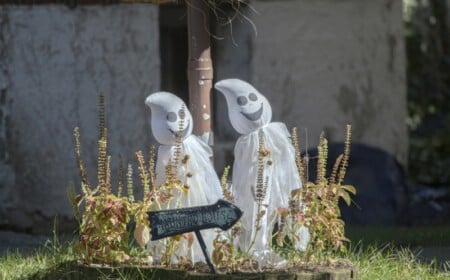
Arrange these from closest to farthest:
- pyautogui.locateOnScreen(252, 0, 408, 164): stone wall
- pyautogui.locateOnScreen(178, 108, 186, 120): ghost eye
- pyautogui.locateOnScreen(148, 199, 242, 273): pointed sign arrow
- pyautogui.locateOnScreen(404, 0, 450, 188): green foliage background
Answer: pyautogui.locateOnScreen(148, 199, 242, 273): pointed sign arrow
pyautogui.locateOnScreen(178, 108, 186, 120): ghost eye
pyautogui.locateOnScreen(252, 0, 408, 164): stone wall
pyautogui.locateOnScreen(404, 0, 450, 188): green foliage background

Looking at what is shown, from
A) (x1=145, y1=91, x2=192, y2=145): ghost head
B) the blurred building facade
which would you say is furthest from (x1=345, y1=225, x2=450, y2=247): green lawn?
(x1=145, y1=91, x2=192, y2=145): ghost head

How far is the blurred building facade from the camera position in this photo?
30.0 feet

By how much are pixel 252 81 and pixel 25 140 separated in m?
1.94

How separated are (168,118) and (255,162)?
19.4 inches

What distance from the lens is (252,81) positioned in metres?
9.82

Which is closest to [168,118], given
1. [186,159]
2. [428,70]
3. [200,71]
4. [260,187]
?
[186,159]

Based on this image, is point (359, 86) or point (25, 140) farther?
point (359, 86)

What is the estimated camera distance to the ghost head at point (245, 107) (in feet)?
19.9

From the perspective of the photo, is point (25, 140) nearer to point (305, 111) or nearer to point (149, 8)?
point (149, 8)

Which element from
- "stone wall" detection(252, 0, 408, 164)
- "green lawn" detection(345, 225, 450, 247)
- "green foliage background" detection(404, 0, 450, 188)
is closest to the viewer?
"green lawn" detection(345, 225, 450, 247)

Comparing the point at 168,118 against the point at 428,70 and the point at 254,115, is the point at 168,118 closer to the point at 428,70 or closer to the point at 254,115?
the point at 254,115

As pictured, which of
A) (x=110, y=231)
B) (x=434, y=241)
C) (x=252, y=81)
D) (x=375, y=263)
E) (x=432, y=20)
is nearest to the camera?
(x=110, y=231)

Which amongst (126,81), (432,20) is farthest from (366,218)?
(432,20)

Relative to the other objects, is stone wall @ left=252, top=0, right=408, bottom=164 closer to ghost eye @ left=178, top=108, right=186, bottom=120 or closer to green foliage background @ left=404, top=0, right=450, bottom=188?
green foliage background @ left=404, top=0, right=450, bottom=188
